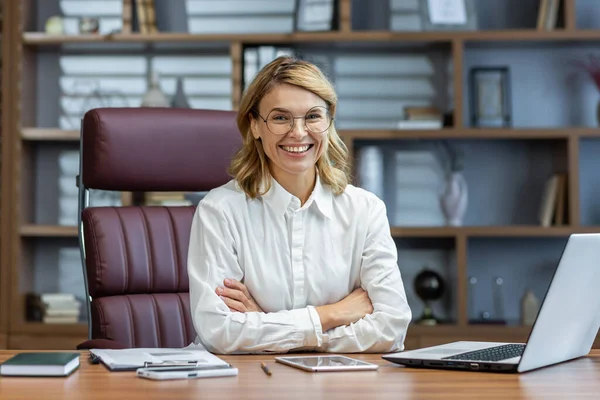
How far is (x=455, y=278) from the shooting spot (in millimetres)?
3912

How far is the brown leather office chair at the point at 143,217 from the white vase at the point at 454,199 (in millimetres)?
1666

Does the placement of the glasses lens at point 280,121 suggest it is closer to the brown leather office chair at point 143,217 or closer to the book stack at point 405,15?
the brown leather office chair at point 143,217

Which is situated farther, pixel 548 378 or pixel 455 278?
pixel 455 278

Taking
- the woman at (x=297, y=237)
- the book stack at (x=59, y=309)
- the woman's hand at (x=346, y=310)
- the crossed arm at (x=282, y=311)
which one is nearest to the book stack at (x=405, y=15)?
the book stack at (x=59, y=309)

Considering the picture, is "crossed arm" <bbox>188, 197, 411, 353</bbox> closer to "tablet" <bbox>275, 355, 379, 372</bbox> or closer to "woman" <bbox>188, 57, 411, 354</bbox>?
"woman" <bbox>188, 57, 411, 354</bbox>

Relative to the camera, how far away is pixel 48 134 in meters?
3.88

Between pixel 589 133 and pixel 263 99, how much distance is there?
2.20m

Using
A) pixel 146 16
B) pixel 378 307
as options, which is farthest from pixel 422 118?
pixel 378 307

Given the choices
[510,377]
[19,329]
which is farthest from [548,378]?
[19,329]

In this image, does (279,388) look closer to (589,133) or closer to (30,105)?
(589,133)

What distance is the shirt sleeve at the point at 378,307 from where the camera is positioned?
1.80 m

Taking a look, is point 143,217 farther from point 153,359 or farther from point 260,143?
point 153,359

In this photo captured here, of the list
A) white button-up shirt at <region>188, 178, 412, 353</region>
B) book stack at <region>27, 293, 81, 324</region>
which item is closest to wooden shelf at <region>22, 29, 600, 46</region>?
book stack at <region>27, 293, 81, 324</region>

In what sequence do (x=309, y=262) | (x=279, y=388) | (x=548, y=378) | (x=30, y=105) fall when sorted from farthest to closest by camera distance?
(x=30, y=105)
(x=309, y=262)
(x=548, y=378)
(x=279, y=388)
